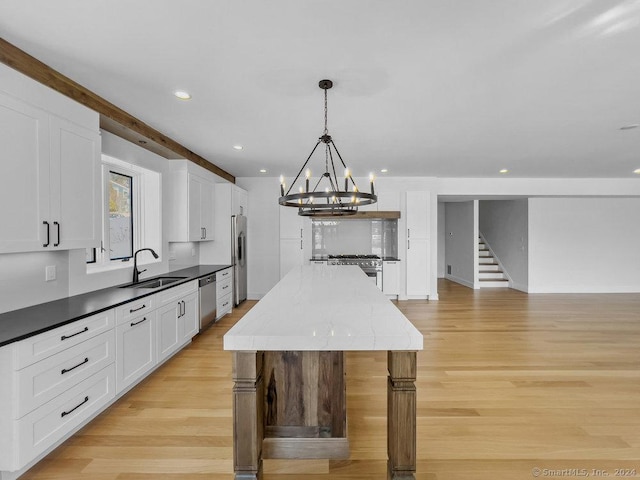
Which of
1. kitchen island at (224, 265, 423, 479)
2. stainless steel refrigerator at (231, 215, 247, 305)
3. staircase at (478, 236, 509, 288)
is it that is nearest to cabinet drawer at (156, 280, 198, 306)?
kitchen island at (224, 265, 423, 479)

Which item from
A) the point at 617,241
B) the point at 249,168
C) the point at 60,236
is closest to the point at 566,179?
the point at 617,241

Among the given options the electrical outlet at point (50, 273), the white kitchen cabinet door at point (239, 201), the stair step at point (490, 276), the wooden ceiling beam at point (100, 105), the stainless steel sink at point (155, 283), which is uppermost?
the wooden ceiling beam at point (100, 105)

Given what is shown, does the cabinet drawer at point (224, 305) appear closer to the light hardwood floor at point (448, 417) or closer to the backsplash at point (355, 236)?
the light hardwood floor at point (448, 417)

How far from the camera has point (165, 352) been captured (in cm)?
328

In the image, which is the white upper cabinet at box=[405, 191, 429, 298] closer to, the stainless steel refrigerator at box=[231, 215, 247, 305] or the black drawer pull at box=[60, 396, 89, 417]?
the stainless steel refrigerator at box=[231, 215, 247, 305]

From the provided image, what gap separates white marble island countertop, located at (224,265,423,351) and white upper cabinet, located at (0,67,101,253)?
1.48 m

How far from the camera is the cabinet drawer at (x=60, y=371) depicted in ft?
5.65

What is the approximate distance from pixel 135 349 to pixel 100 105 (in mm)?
2051

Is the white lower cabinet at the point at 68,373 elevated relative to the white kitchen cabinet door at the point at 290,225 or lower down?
lower down

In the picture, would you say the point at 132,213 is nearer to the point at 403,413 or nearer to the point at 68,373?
the point at 68,373

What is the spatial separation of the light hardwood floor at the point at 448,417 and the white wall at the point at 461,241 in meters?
3.80

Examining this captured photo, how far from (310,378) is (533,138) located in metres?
3.90

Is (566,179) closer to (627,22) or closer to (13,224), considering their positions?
(627,22)

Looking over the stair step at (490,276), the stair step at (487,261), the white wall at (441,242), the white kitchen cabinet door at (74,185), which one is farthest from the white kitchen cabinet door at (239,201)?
the stair step at (487,261)
